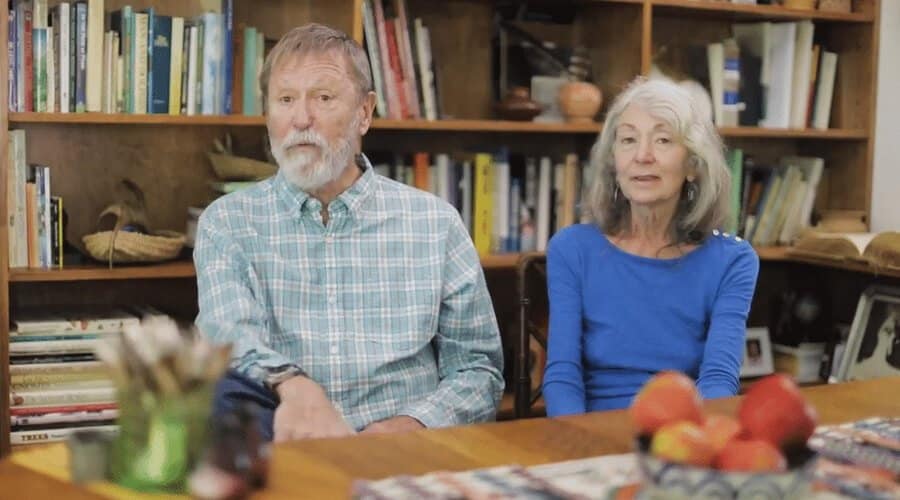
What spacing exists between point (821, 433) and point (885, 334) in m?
2.08

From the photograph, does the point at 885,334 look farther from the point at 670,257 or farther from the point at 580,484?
the point at 580,484

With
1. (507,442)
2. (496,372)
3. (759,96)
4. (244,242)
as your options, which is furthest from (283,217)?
(759,96)

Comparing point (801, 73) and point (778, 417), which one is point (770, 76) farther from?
point (778, 417)

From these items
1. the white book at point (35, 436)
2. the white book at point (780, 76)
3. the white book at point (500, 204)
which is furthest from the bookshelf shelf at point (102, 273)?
the white book at point (780, 76)

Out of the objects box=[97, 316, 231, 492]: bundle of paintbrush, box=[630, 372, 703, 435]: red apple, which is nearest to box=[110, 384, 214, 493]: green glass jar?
box=[97, 316, 231, 492]: bundle of paintbrush

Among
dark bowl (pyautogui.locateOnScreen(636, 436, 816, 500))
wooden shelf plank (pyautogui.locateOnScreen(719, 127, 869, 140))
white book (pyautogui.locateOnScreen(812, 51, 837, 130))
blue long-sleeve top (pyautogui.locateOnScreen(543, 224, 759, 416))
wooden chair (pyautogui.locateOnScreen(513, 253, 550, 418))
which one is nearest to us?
dark bowl (pyautogui.locateOnScreen(636, 436, 816, 500))

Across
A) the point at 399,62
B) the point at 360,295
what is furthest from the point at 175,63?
the point at 360,295

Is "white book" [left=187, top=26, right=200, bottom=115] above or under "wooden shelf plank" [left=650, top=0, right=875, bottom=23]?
under

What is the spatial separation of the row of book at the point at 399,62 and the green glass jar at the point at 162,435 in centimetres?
198

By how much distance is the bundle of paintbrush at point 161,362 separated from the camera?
1.26 m

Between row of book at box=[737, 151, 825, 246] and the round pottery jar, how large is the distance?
0.58 metres

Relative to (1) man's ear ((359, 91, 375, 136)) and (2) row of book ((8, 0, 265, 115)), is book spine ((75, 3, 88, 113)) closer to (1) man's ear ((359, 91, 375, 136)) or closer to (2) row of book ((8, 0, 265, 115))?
(2) row of book ((8, 0, 265, 115))

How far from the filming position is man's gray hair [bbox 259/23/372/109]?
2.33 meters

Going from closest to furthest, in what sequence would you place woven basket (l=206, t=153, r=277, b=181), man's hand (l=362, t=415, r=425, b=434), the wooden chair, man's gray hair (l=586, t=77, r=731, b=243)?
1. man's hand (l=362, t=415, r=425, b=434)
2. man's gray hair (l=586, t=77, r=731, b=243)
3. the wooden chair
4. woven basket (l=206, t=153, r=277, b=181)
